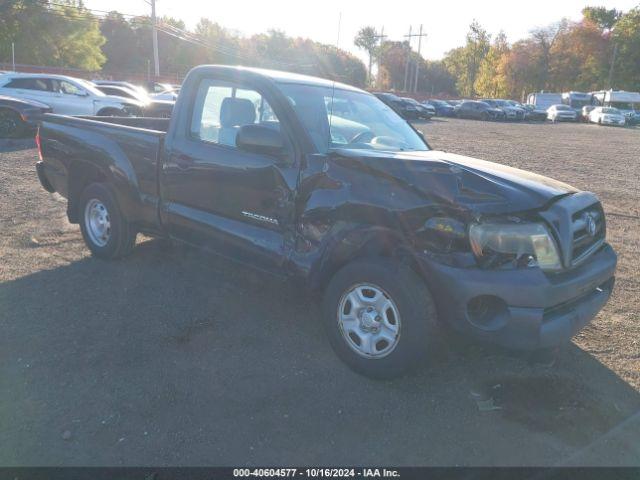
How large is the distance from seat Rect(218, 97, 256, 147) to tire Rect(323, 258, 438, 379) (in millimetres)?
1530

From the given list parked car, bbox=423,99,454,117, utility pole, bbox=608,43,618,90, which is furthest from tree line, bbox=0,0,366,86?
utility pole, bbox=608,43,618,90

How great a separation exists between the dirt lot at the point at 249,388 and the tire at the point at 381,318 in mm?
167

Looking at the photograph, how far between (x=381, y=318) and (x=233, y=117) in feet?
6.84

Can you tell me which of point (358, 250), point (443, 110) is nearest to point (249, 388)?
point (358, 250)

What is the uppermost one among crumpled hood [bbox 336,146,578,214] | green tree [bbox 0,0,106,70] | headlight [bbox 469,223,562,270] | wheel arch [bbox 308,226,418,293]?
green tree [bbox 0,0,106,70]

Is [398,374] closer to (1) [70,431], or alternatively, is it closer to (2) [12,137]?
(1) [70,431]

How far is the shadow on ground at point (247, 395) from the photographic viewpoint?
2895mm

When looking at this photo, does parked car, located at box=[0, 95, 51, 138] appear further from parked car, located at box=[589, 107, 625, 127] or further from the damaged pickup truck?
parked car, located at box=[589, 107, 625, 127]

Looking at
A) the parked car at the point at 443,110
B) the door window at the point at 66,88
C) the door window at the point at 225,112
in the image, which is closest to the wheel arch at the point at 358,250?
the door window at the point at 225,112

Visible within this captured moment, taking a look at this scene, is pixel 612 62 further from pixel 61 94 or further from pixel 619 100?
pixel 61 94

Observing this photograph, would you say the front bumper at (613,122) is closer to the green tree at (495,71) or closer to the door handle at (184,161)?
the green tree at (495,71)

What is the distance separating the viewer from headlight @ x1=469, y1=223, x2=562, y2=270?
10.3 ft

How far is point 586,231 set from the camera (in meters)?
3.58

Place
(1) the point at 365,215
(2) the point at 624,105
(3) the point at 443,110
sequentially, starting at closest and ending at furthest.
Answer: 1. (1) the point at 365,215
2. (3) the point at 443,110
3. (2) the point at 624,105
